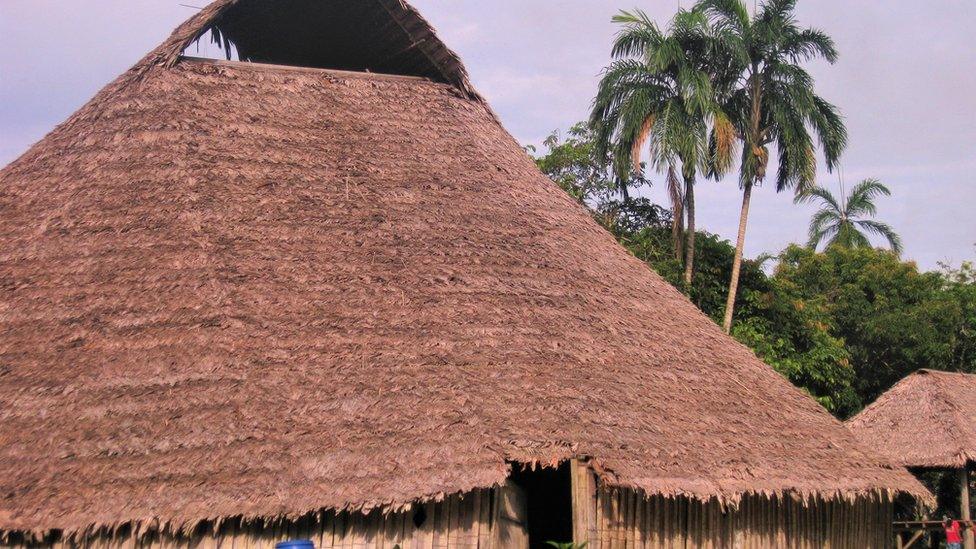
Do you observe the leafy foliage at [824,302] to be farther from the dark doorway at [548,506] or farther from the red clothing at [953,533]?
the dark doorway at [548,506]

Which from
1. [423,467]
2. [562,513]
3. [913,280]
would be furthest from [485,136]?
[913,280]

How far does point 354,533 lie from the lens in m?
7.99

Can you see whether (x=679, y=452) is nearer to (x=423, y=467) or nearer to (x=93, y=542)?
(x=423, y=467)

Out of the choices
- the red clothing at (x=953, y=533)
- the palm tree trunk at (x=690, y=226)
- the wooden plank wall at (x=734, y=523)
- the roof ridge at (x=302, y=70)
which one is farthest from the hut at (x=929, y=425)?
the roof ridge at (x=302, y=70)

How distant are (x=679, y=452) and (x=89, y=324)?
5098mm

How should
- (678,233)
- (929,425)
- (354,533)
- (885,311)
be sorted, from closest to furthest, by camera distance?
1. (354,533)
2. (929,425)
3. (678,233)
4. (885,311)

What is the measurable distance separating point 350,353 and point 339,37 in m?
5.81

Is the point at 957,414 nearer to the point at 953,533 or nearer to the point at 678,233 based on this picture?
the point at 953,533

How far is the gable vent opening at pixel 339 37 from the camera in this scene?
492 inches

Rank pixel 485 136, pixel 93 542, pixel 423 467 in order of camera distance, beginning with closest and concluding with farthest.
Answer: pixel 93 542 < pixel 423 467 < pixel 485 136

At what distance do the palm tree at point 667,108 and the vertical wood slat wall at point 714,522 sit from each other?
11.6 metres

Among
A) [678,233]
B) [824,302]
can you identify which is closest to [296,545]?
[678,233]

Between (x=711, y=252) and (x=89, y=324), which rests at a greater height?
(x=711, y=252)

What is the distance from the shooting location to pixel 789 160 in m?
24.1
